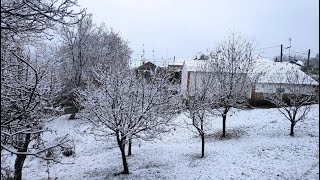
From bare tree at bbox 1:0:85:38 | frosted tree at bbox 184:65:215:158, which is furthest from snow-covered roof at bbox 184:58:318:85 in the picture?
bare tree at bbox 1:0:85:38

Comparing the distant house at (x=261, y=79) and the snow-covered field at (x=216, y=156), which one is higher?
the distant house at (x=261, y=79)

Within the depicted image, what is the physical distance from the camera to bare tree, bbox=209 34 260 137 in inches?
935

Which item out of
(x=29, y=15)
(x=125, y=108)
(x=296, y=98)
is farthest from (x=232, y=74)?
(x=29, y=15)

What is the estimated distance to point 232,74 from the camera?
79.9 feet

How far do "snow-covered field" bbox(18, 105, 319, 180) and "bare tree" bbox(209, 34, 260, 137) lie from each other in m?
2.26

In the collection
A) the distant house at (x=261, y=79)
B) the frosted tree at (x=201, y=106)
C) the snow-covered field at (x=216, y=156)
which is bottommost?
the snow-covered field at (x=216, y=156)

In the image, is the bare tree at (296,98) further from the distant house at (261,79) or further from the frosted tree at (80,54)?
the frosted tree at (80,54)

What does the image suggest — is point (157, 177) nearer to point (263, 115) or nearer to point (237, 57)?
point (237, 57)

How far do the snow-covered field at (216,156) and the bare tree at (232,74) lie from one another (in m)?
2.26

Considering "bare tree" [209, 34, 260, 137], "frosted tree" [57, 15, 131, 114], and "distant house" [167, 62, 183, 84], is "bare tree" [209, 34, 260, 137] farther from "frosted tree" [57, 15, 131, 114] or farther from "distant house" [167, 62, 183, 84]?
"frosted tree" [57, 15, 131, 114]

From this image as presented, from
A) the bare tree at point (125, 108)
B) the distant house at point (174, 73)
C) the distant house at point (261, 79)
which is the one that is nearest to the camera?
the bare tree at point (125, 108)

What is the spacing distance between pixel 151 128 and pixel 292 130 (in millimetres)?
10390

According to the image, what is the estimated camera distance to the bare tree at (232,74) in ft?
77.9

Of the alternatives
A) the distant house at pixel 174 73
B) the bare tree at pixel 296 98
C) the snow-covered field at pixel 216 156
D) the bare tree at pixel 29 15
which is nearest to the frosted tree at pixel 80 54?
the distant house at pixel 174 73
